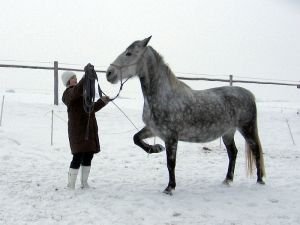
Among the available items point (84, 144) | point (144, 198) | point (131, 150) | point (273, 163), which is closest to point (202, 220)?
point (144, 198)

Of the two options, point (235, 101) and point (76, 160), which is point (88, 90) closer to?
point (76, 160)

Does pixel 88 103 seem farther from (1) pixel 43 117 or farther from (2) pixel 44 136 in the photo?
(1) pixel 43 117

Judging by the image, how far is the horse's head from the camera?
5.17m

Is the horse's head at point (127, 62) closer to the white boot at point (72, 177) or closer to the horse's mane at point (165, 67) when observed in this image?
the horse's mane at point (165, 67)

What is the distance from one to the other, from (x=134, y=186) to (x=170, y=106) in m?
1.35

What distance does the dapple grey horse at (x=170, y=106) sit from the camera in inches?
209

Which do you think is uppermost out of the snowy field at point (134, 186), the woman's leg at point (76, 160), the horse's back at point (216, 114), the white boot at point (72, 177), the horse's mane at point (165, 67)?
the horse's mane at point (165, 67)

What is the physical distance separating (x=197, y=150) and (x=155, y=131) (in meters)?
3.75

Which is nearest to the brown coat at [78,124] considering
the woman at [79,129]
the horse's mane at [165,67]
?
the woman at [79,129]

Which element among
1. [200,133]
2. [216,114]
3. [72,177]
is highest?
[216,114]

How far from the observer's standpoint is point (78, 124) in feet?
17.4

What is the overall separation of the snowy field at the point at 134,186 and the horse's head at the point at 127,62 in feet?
5.19

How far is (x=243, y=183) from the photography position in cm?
610

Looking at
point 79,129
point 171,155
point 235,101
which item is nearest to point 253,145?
point 235,101
